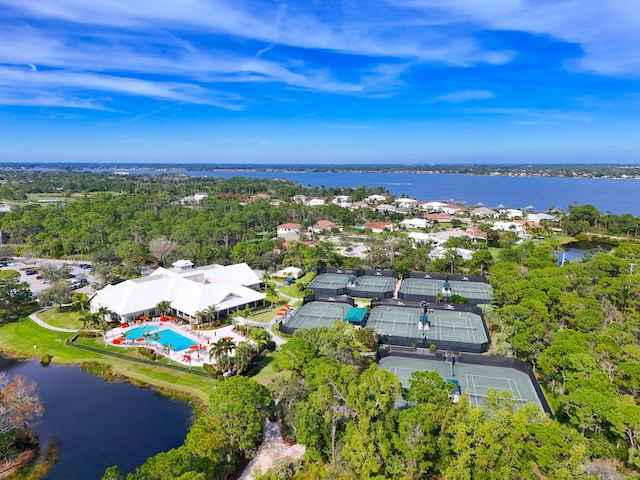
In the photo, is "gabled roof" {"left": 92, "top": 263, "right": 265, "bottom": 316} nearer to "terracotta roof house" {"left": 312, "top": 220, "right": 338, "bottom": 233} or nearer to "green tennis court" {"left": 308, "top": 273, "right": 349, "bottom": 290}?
"green tennis court" {"left": 308, "top": 273, "right": 349, "bottom": 290}

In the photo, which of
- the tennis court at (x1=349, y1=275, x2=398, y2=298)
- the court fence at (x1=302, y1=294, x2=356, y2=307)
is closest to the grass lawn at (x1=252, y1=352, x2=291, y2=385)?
the court fence at (x1=302, y1=294, x2=356, y2=307)

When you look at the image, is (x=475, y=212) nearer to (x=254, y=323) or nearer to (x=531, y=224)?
(x=531, y=224)

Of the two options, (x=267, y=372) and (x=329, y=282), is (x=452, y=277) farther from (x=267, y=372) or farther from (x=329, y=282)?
(x=267, y=372)

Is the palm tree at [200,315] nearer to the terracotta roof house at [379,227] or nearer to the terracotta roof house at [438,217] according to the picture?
the terracotta roof house at [379,227]

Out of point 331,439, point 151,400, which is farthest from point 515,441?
point 151,400

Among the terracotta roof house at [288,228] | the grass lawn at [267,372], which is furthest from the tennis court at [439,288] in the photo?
the terracotta roof house at [288,228]

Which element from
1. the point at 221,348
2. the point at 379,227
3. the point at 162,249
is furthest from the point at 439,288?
the point at 379,227
